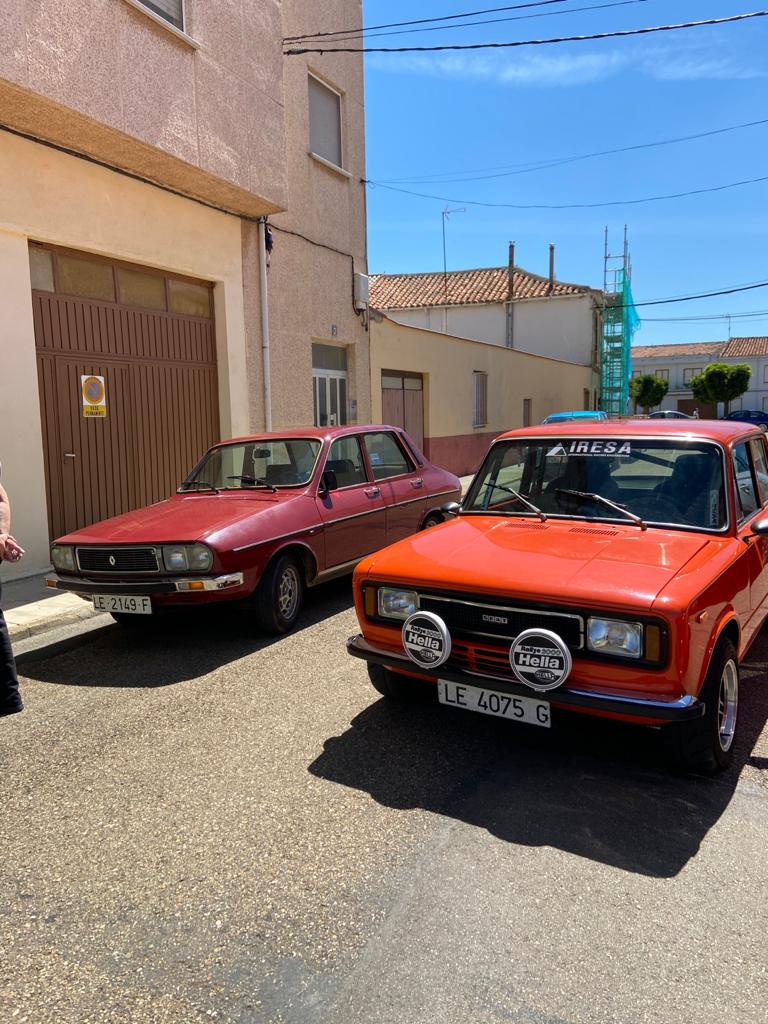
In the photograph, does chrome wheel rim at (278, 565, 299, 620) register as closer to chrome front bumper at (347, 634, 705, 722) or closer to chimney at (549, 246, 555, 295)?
chrome front bumper at (347, 634, 705, 722)

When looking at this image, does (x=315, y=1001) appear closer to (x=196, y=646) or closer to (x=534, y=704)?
(x=534, y=704)

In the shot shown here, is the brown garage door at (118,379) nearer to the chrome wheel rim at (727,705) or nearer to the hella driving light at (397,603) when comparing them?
the hella driving light at (397,603)

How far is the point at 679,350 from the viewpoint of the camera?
74312 mm

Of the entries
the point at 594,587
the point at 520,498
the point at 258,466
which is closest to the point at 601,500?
the point at 520,498

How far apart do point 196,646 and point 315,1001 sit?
143 inches

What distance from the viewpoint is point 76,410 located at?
8414 millimetres

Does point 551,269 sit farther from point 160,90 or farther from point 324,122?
point 160,90

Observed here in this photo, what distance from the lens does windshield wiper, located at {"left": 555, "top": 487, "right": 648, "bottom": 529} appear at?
386cm

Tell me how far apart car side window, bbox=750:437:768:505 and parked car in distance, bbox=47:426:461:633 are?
3.18m

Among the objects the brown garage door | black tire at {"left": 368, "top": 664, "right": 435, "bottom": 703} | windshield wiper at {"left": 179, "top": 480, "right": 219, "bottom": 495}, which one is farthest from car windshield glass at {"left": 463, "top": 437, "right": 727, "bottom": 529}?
the brown garage door

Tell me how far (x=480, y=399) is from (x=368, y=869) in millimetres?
19273

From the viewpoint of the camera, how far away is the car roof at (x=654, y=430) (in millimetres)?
4148

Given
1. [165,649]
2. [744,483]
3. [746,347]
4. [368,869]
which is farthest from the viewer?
[746,347]

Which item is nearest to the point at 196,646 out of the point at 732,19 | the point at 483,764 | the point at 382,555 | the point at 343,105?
the point at 382,555
